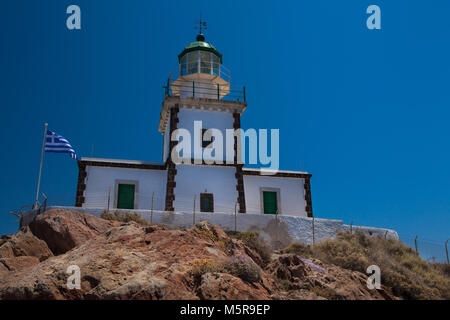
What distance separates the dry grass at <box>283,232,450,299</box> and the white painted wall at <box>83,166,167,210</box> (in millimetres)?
8280

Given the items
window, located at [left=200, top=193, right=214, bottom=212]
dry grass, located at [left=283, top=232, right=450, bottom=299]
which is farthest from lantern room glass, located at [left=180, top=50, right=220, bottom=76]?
dry grass, located at [left=283, top=232, right=450, bottom=299]

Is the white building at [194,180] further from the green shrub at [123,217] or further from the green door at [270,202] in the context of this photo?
the green shrub at [123,217]

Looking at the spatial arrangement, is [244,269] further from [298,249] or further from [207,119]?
[207,119]

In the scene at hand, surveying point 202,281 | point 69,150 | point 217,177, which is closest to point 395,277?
point 202,281

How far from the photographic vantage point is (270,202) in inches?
991

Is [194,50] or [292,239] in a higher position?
[194,50]

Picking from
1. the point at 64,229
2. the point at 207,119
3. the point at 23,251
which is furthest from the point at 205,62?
the point at 23,251

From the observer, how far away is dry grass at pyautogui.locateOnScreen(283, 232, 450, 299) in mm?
15422

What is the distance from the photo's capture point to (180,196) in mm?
23266

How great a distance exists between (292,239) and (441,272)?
21.7ft

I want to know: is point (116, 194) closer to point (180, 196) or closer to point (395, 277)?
point (180, 196)

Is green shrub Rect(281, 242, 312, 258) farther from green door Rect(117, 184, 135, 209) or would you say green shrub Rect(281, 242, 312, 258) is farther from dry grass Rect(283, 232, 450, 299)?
green door Rect(117, 184, 135, 209)
